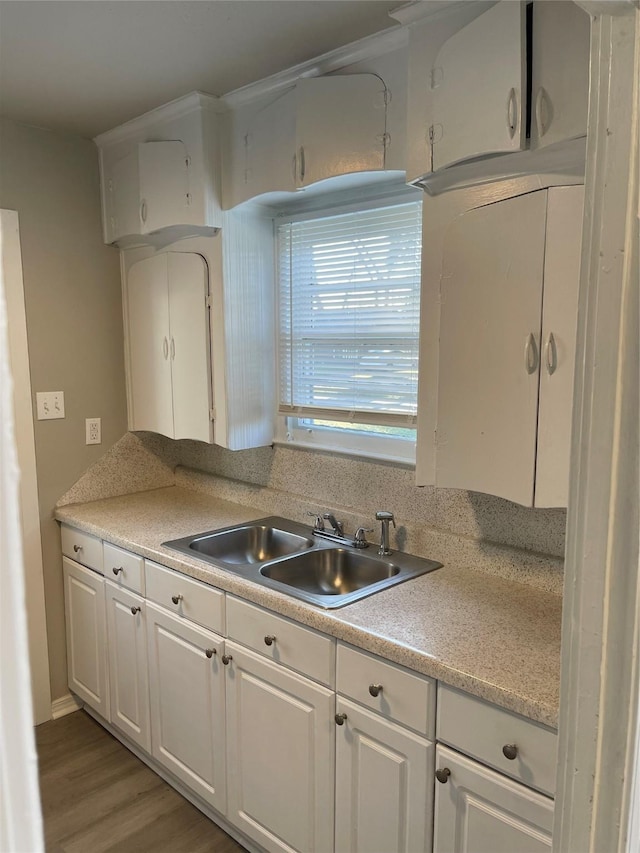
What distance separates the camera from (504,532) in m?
1.92

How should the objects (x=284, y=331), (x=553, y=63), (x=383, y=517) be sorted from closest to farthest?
1. (x=553, y=63)
2. (x=383, y=517)
3. (x=284, y=331)

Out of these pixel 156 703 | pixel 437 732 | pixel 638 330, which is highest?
pixel 638 330

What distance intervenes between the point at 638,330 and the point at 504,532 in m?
1.31

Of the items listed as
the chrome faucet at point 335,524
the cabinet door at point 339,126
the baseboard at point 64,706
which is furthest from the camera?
the baseboard at point 64,706

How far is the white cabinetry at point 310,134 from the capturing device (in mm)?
1861

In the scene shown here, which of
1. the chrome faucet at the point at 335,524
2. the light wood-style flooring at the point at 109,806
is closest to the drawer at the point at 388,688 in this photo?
the chrome faucet at the point at 335,524

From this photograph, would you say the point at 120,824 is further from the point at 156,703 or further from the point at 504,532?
the point at 504,532

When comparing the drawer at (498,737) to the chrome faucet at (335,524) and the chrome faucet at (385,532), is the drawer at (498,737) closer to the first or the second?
the chrome faucet at (385,532)

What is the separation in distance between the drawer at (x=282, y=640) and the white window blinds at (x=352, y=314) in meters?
0.79

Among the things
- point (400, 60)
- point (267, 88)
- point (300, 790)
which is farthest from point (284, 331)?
point (300, 790)

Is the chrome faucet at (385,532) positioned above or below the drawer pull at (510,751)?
above

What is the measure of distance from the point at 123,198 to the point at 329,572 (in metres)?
1.76

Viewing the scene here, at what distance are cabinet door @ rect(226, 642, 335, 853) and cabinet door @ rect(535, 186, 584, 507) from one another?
805 millimetres

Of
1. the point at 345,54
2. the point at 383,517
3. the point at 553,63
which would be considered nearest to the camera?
the point at 553,63
